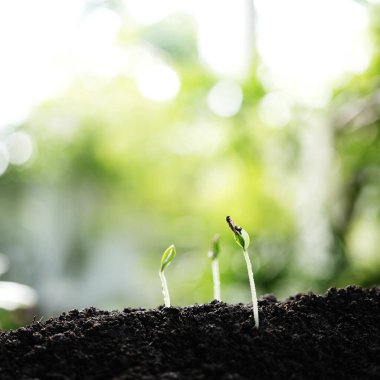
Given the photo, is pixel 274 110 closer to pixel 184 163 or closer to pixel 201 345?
pixel 184 163

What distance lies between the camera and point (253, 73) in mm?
3664

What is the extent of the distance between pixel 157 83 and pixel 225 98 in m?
1.23

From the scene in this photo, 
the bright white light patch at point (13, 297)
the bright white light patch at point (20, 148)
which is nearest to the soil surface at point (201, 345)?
the bright white light patch at point (13, 297)

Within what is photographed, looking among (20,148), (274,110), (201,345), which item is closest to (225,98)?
(274,110)

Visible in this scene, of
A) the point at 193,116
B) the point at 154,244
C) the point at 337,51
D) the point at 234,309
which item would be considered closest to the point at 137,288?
the point at 154,244

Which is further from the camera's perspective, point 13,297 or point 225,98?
point 225,98

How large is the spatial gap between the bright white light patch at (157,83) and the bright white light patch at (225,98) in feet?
1.73

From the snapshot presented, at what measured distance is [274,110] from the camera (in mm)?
3619

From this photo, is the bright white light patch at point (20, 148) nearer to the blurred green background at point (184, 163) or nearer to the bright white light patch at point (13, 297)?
the blurred green background at point (184, 163)

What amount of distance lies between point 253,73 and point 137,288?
247cm

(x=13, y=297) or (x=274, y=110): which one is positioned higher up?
(x=274, y=110)

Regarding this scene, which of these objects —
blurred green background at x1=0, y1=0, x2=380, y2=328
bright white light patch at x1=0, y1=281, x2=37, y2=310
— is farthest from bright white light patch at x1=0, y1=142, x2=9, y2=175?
bright white light patch at x1=0, y1=281, x2=37, y2=310

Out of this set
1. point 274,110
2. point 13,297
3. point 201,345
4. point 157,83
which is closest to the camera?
point 201,345

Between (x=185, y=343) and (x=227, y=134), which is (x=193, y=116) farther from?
(x=185, y=343)
